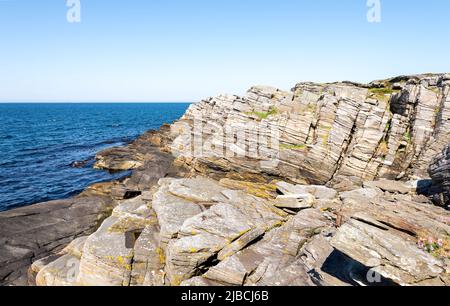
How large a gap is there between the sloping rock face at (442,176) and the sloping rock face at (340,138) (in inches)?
220

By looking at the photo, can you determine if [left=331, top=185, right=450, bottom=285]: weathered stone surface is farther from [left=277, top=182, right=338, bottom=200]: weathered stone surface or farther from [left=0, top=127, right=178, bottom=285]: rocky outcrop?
[left=0, top=127, right=178, bottom=285]: rocky outcrop

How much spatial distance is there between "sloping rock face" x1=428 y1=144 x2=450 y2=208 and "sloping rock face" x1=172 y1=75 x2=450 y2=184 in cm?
558

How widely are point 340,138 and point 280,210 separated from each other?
527 inches

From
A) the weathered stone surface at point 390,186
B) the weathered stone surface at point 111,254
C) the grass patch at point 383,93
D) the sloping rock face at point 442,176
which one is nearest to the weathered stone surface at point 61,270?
the weathered stone surface at point 111,254

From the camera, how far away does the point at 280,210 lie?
21.8m

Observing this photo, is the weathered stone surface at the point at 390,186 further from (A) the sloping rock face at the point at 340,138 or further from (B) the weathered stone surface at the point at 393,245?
(B) the weathered stone surface at the point at 393,245

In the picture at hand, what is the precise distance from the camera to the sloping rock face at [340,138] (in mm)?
28266

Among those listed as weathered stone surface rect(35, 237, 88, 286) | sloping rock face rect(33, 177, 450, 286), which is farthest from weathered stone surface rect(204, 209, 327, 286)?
weathered stone surface rect(35, 237, 88, 286)

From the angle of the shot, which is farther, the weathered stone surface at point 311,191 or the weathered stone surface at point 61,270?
the weathered stone surface at point 311,191

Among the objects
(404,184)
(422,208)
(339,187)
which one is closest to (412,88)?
(404,184)

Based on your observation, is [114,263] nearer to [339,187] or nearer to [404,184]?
[339,187]

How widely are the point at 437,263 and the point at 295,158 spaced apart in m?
18.9

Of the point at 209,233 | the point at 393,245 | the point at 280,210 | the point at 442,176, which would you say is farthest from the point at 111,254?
the point at 442,176

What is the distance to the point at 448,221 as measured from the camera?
16.0 m
